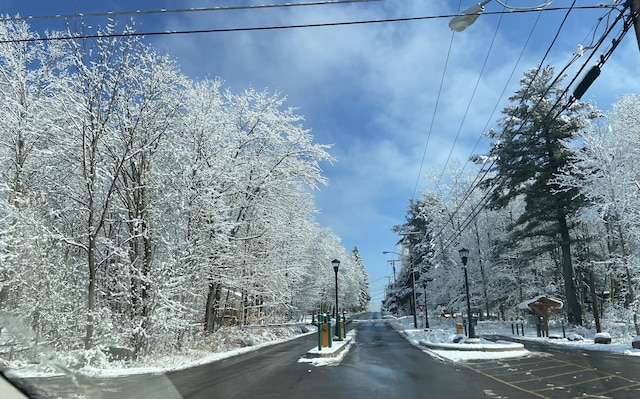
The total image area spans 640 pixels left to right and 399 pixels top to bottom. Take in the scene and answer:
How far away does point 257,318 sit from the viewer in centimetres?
3400

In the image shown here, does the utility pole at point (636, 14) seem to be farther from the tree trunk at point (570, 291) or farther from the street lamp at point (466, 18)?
the tree trunk at point (570, 291)

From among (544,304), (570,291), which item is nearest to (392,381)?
(544,304)

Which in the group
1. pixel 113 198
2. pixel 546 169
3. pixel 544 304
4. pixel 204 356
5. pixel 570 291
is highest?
pixel 546 169

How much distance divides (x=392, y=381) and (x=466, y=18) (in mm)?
8073

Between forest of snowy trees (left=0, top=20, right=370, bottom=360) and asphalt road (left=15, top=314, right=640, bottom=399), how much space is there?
158 inches

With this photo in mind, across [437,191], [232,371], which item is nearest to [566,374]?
[232,371]

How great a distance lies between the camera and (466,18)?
8.04 m

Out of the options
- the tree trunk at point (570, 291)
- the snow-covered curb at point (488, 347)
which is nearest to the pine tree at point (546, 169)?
the tree trunk at point (570, 291)

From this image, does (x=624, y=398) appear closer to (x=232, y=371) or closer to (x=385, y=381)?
(x=385, y=381)

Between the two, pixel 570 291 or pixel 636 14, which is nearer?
pixel 636 14

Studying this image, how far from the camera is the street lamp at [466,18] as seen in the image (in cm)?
796

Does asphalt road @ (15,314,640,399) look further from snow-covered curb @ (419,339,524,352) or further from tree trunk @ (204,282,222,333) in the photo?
tree trunk @ (204,282,222,333)

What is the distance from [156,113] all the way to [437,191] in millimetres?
34310

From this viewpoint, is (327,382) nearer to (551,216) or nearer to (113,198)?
(113,198)
